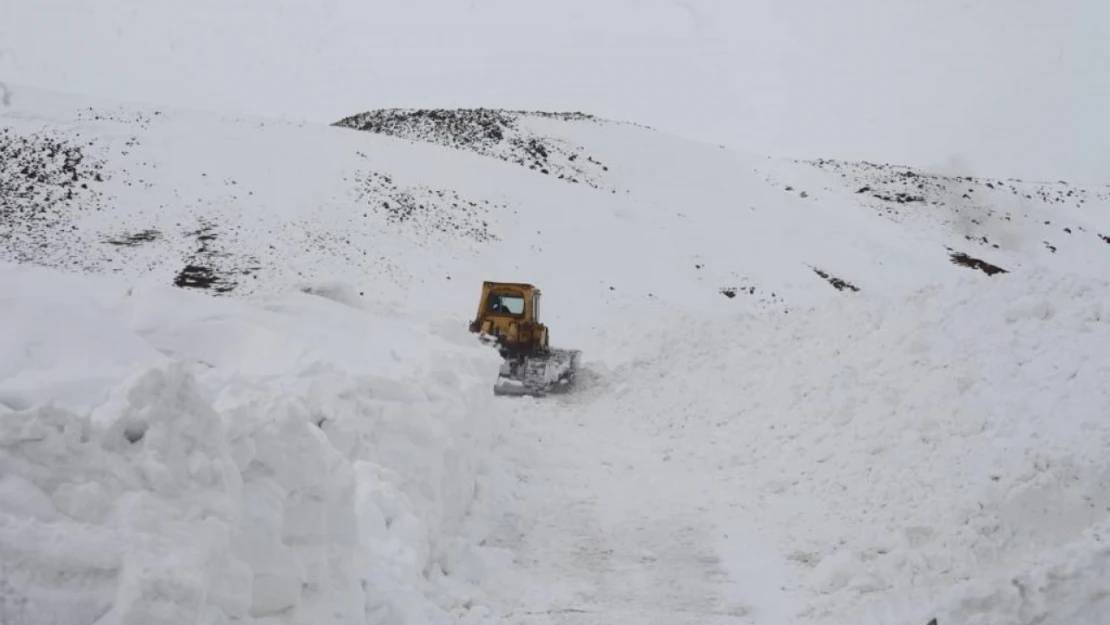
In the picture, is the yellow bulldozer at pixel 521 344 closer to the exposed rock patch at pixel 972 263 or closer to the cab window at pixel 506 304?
the cab window at pixel 506 304

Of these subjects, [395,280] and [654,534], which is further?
[395,280]

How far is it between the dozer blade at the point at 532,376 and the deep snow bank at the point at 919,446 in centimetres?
90

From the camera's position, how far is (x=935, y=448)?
9.63 meters

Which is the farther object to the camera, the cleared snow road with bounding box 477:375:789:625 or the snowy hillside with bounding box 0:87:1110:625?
the cleared snow road with bounding box 477:375:789:625

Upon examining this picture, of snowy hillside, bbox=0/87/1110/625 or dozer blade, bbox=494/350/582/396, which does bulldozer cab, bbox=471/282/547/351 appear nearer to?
dozer blade, bbox=494/350/582/396

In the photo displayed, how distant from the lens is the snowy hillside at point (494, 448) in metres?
3.89

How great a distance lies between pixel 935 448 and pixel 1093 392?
180 cm

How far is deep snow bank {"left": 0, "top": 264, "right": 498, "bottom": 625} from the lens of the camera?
3.43 meters

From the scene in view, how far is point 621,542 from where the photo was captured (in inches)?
343

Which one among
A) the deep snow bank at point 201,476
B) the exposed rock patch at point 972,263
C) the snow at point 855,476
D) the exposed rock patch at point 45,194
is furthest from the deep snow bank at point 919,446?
the exposed rock patch at point 972,263

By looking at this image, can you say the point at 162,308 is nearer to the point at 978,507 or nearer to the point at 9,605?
the point at 9,605

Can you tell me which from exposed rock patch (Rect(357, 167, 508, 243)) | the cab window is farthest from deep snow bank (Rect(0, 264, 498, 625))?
exposed rock patch (Rect(357, 167, 508, 243))

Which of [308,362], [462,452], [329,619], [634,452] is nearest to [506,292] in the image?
[634,452]

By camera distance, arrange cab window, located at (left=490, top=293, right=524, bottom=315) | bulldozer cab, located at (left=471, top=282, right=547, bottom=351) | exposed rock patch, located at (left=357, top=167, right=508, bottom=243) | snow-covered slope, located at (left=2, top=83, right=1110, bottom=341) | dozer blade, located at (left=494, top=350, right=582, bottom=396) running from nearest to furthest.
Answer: dozer blade, located at (left=494, top=350, right=582, bottom=396) → bulldozer cab, located at (left=471, top=282, right=547, bottom=351) → cab window, located at (left=490, top=293, right=524, bottom=315) → snow-covered slope, located at (left=2, top=83, right=1110, bottom=341) → exposed rock patch, located at (left=357, top=167, right=508, bottom=243)
